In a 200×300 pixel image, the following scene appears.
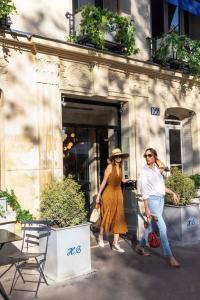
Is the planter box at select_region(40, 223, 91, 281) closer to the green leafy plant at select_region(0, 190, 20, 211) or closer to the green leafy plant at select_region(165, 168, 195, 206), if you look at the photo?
the green leafy plant at select_region(0, 190, 20, 211)

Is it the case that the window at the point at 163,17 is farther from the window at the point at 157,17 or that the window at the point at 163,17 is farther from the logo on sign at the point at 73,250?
the logo on sign at the point at 73,250

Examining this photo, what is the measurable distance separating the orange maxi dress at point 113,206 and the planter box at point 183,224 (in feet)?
3.69

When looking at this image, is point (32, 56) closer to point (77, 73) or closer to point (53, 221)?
point (77, 73)

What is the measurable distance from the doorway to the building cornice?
1.02m

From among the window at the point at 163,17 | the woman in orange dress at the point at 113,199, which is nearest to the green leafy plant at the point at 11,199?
the woman in orange dress at the point at 113,199

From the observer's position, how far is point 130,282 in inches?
197

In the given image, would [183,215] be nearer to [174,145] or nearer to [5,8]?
[174,145]

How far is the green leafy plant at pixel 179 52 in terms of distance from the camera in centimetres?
→ 880

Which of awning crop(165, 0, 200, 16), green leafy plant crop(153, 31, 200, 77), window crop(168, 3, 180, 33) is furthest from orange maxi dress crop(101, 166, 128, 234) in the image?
window crop(168, 3, 180, 33)

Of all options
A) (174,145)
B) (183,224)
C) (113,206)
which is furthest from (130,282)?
(174,145)

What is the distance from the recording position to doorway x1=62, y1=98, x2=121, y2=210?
8.46 m

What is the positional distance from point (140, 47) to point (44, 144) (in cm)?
369

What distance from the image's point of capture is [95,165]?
9000mm

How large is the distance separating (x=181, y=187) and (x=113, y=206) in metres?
1.52
